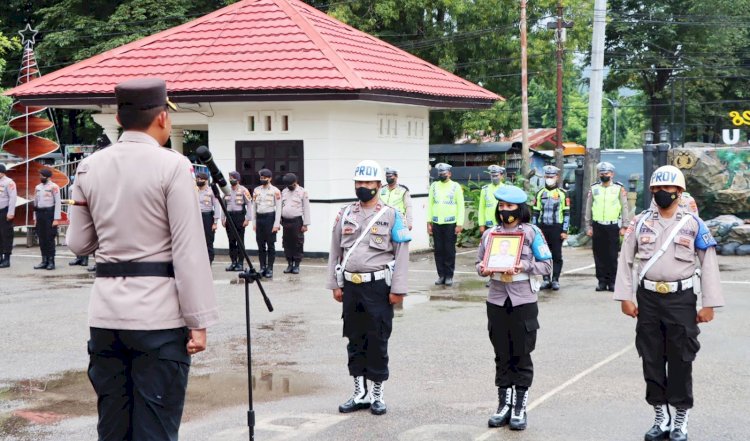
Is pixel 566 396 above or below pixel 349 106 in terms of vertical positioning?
below

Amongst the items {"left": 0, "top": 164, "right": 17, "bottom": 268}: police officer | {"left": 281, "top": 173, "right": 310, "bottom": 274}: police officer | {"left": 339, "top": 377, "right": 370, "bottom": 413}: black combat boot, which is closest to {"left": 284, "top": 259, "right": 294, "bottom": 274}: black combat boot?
{"left": 281, "top": 173, "right": 310, "bottom": 274}: police officer

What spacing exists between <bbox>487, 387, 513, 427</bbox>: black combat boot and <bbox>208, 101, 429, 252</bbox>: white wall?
42.5 feet

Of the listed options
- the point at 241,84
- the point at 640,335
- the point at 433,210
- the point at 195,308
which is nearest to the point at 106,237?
the point at 195,308

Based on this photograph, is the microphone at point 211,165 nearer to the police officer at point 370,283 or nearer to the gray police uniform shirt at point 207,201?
the police officer at point 370,283

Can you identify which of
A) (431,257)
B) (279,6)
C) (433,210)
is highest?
(279,6)

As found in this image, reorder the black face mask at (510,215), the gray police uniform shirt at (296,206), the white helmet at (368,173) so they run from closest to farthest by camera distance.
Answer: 1. the black face mask at (510,215)
2. the white helmet at (368,173)
3. the gray police uniform shirt at (296,206)

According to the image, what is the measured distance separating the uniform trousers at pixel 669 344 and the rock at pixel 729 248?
1401cm

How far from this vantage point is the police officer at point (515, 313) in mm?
7266

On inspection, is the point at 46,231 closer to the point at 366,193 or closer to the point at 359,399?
the point at 366,193

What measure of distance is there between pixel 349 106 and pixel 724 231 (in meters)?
8.14

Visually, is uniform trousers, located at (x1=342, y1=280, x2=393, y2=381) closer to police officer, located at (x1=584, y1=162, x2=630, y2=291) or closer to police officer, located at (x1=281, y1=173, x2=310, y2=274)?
police officer, located at (x1=584, y1=162, x2=630, y2=291)

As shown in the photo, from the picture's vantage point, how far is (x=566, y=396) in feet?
26.7

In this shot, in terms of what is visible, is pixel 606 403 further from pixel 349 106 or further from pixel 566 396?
pixel 349 106

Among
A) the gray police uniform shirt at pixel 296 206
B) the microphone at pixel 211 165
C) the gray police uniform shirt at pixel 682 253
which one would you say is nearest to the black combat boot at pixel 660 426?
the gray police uniform shirt at pixel 682 253
